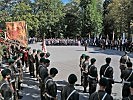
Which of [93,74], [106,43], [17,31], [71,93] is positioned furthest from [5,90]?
[106,43]

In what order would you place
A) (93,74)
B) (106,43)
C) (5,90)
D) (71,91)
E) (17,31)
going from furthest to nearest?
(106,43)
(17,31)
(93,74)
(5,90)
(71,91)

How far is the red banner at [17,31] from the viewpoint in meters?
20.4

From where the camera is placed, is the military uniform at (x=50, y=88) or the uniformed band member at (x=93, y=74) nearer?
the military uniform at (x=50, y=88)

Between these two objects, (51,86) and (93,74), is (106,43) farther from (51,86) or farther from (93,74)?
(51,86)

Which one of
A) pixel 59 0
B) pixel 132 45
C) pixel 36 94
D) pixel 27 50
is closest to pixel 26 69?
pixel 27 50

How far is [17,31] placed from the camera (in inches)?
803

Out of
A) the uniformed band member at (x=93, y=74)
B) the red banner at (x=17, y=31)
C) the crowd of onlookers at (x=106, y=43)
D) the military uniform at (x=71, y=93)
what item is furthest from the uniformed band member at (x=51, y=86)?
the crowd of onlookers at (x=106, y=43)

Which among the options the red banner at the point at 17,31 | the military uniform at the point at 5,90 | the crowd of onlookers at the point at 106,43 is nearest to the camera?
the military uniform at the point at 5,90

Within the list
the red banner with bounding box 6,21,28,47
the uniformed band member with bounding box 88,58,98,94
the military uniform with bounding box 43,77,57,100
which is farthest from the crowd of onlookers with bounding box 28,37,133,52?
the military uniform with bounding box 43,77,57,100

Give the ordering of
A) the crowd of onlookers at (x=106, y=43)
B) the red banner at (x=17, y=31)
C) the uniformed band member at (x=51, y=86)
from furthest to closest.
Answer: the crowd of onlookers at (x=106, y=43) < the red banner at (x=17, y=31) < the uniformed band member at (x=51, y=86)

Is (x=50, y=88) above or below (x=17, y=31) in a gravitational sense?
below

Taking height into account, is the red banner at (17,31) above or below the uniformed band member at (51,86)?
above

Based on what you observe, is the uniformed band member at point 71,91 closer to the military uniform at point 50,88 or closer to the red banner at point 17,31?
the military uniform at point 50,88

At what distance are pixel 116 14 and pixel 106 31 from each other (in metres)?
19.9
